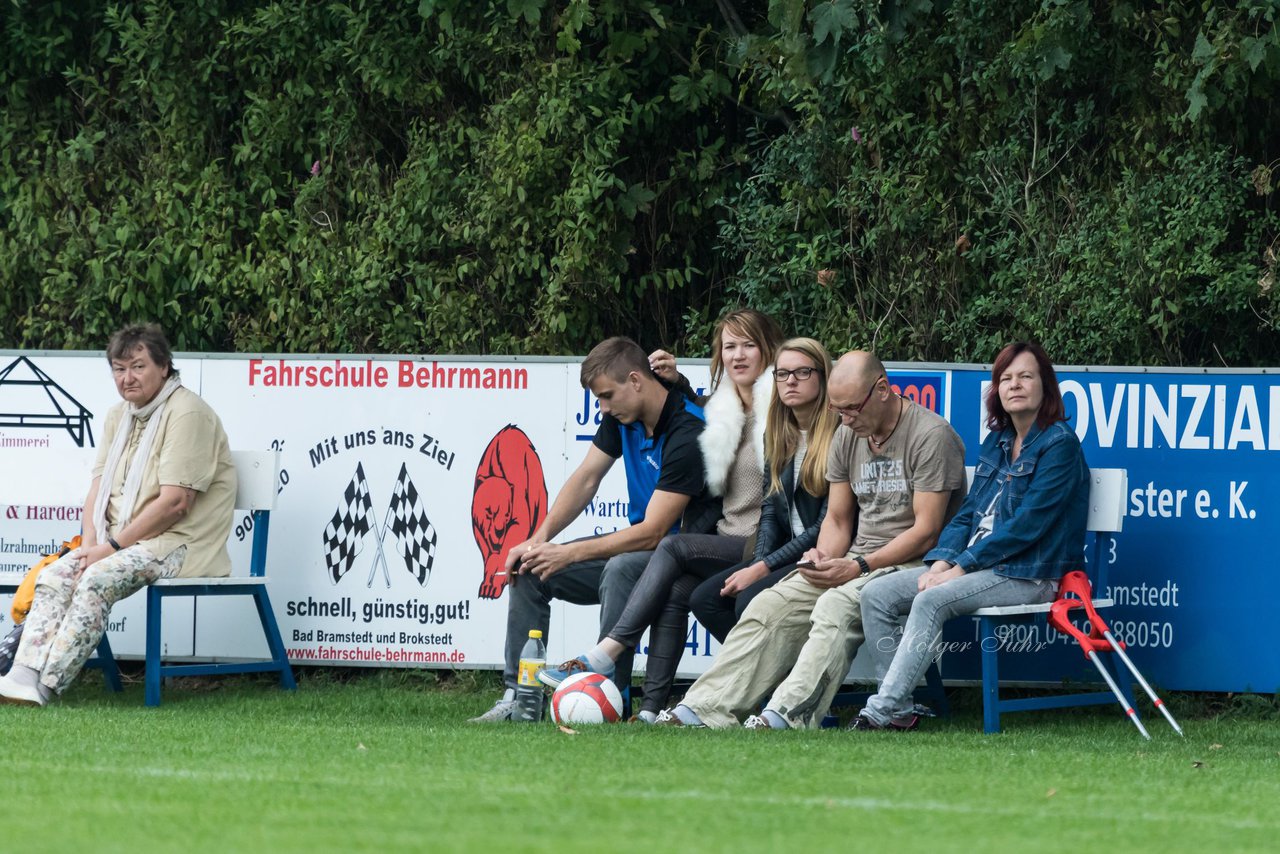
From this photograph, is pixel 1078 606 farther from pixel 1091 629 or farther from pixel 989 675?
pixel 989 675

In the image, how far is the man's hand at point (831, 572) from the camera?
7.66 m

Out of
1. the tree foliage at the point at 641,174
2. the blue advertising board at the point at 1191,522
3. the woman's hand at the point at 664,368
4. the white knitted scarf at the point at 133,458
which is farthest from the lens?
the tree foliage at the point at 641,174

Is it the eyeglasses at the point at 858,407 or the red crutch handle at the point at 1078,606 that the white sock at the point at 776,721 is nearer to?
the red crutch handle at the point at 1078,606

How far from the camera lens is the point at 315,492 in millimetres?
9430

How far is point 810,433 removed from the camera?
8031mm

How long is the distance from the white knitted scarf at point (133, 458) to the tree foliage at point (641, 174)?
2.73 metres

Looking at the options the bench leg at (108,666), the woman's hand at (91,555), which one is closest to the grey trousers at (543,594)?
the woman's hand at (91,555)

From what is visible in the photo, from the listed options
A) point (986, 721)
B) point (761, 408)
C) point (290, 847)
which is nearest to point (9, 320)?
point (761, 408)

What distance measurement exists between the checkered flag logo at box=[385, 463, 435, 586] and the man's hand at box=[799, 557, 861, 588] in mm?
2269


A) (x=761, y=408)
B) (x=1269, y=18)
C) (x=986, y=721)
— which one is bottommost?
(x=986, y=721)

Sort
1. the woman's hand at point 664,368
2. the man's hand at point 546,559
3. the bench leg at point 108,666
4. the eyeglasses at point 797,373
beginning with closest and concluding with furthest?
the eyeglasses at point 797,373, the man's hand at point 546,559, the woman's hand at point 664,368, the bench leg at point 108,666

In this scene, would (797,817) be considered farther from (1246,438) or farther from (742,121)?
(742,121)

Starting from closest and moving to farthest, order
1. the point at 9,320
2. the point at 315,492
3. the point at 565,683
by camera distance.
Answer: the point at 565,683, the point at 315,492, the point at 9,320

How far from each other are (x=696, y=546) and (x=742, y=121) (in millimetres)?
4401
